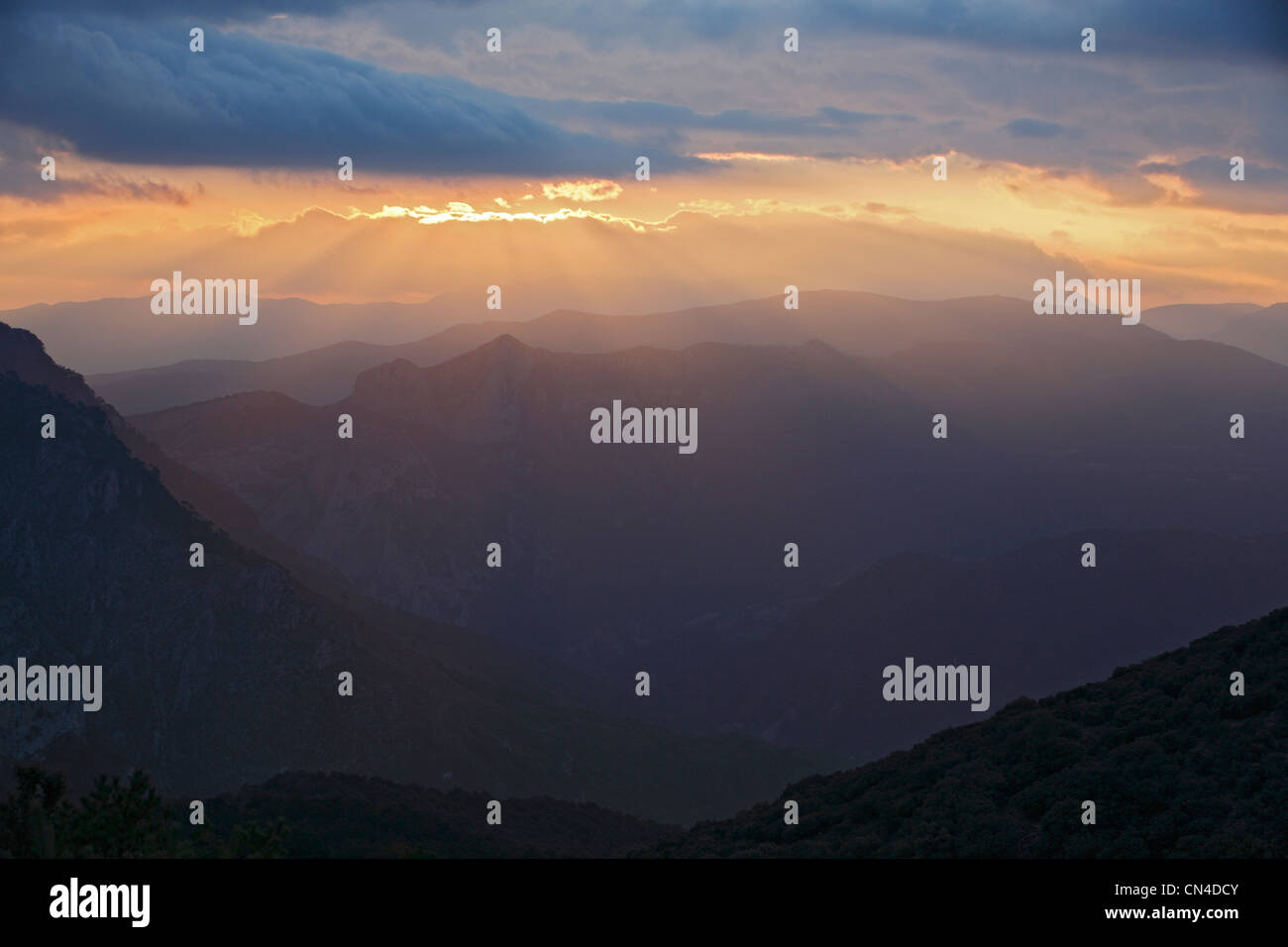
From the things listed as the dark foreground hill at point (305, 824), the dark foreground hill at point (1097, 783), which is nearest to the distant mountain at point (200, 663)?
the dark foreground hill at point (305, 824)

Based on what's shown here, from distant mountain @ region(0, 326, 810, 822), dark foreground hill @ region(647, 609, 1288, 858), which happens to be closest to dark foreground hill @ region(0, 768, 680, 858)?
distant mountain @ region(0, 326, 810, 822)

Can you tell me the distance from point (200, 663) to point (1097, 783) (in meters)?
78.4

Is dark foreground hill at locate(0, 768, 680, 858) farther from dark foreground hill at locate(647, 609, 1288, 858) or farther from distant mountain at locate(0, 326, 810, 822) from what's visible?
dark foreground hill at locate(647, 609, 1288, 858)

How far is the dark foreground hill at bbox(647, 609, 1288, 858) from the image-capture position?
26.3 metres

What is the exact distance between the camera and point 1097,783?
28969mm

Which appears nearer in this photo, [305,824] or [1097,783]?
[1097,783]

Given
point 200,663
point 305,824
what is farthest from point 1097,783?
point 200,663

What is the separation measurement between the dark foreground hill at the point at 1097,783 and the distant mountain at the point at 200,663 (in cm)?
5697

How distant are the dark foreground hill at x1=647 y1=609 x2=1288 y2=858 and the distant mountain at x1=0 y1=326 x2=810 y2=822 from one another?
56970 mm

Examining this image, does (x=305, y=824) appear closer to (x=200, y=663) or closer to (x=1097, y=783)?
(x=1097, y=783)

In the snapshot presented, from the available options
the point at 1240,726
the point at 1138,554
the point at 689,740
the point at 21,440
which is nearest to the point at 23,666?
the point at 21,440

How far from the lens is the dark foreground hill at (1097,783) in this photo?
26.3m
